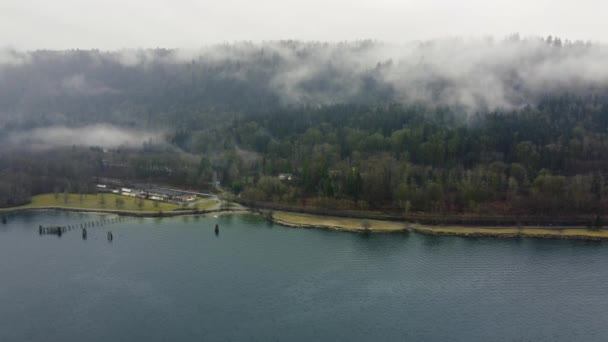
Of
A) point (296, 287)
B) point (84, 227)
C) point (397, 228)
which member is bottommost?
point (296, 287)

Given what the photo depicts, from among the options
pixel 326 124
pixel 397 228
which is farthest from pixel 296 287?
pixel 326 124

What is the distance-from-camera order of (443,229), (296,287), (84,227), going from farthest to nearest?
(84,227) → (443,229) → (296,287)

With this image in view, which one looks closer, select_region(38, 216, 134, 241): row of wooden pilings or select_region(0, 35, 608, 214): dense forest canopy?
Answer: select_region(38, 216, 134, 241): row of wooden pilings

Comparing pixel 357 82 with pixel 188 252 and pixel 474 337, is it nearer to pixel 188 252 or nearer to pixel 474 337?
pixel 188 252

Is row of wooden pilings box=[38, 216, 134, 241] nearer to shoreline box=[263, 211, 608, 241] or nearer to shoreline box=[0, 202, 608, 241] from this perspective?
shoreline box=[0, 202, 608, 241]

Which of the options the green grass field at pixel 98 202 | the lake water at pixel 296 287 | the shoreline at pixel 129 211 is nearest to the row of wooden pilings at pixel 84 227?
the lake water at pixel 296 287

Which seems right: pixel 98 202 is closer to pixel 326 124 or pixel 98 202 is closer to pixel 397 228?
pixel 397 228

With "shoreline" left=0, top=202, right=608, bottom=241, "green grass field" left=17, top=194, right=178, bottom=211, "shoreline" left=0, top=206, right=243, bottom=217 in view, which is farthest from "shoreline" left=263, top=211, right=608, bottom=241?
"green grass field" left=17, top=194, right=178, bottom=211

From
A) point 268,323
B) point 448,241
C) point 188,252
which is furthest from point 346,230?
point 268,323
